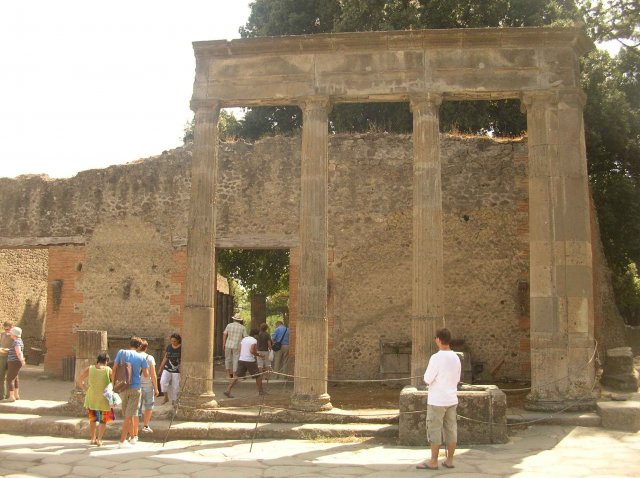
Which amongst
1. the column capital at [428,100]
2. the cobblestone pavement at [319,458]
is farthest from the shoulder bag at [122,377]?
the column capital at [428,100]

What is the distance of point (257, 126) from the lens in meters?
21.7

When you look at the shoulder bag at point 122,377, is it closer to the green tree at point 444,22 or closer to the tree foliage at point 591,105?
the tree foliage at point 591,105

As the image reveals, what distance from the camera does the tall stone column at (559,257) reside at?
944 centimetres

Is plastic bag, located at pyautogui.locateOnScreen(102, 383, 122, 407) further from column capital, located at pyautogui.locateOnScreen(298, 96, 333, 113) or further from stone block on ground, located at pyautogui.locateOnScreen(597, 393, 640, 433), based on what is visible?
stone block on ground, located at pyautogui.locateOnScreen(597, 393, 640, 433)

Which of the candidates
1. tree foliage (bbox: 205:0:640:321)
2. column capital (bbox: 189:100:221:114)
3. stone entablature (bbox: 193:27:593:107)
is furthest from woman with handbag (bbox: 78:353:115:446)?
tree foliage (bbox: 205:0:640:321)

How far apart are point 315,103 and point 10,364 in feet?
20.7

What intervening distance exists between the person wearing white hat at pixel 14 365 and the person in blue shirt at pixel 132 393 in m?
3.07

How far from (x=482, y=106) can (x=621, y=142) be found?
11.9ft

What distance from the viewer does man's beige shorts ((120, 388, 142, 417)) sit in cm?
817

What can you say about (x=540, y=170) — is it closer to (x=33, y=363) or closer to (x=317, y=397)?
(x=317, y=397)

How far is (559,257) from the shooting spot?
968 centimetres

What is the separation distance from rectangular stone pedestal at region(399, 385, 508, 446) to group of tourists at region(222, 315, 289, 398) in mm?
2915

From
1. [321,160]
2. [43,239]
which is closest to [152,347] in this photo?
[43,239]

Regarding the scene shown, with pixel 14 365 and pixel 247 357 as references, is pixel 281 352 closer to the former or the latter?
pixel 247 357
